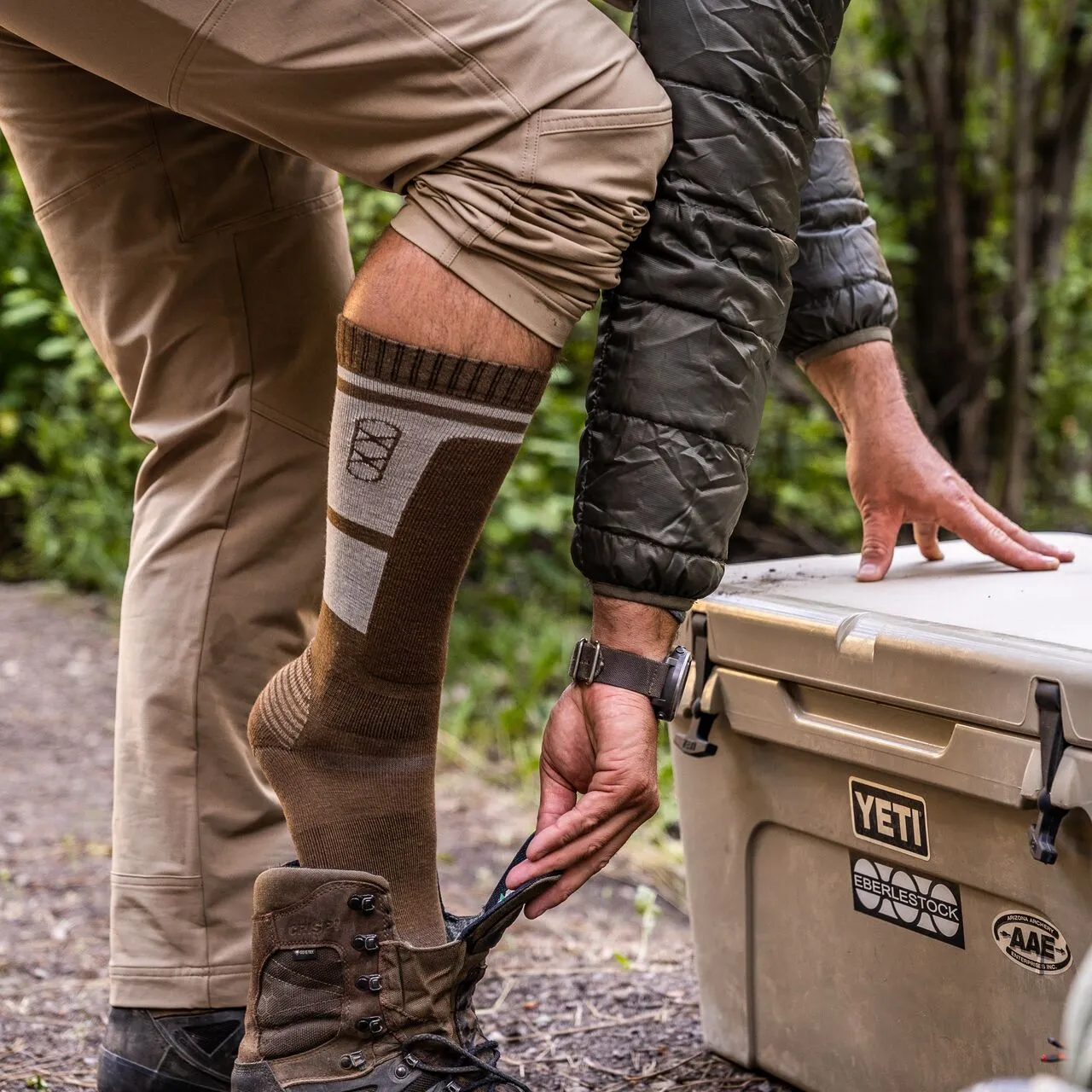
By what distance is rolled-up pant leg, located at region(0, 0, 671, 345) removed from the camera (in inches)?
42.4

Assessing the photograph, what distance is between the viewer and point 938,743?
1.26 meters

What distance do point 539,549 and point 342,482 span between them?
3.39 metres

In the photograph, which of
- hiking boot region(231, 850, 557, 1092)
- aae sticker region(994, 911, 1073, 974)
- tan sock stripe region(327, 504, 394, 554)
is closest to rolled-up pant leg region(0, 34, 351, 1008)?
hiking boot region(231, 850, 557, 1092)

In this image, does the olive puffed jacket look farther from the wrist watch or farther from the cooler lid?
the cooler lid

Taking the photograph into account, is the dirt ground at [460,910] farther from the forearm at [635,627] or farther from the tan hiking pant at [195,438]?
the forearm at [635,627]

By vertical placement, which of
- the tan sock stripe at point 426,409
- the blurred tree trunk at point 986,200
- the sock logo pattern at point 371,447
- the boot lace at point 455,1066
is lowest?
the boot lace at point 455,1066

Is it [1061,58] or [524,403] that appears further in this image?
[1061,58]

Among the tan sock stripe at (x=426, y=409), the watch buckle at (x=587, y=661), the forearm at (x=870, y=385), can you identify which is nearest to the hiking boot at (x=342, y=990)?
the watch buckle at (x=587, y=661)

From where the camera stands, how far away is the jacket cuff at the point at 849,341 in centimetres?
159

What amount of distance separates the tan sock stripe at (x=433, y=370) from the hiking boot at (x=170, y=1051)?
0.81 meters

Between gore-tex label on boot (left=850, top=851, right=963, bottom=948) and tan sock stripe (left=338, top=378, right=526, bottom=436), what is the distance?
2.04 ft

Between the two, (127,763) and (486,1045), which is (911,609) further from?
(127,763)

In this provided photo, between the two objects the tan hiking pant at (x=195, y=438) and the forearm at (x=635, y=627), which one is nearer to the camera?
the forearm at (x=635, y=627)

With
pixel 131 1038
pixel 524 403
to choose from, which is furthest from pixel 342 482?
pixel 131 1038
